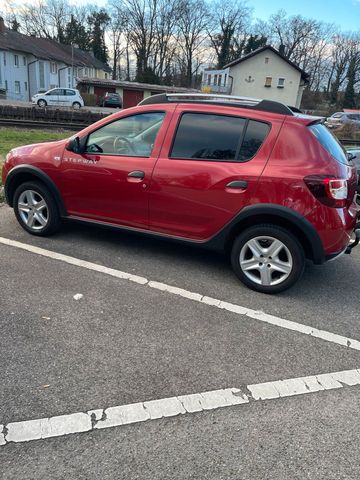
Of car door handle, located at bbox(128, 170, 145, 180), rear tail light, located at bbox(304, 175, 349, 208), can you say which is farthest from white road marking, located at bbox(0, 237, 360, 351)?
rear tail light, located at bbox(304, 175, 349, 208)

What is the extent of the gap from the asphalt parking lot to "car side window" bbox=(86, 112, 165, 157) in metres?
1.23

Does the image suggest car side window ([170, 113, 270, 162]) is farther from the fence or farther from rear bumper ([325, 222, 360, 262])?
the fence

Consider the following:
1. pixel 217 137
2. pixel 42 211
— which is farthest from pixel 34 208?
pixel 217 137

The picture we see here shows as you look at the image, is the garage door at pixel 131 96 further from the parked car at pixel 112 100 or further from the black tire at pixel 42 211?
the black tire at pixel 42 211

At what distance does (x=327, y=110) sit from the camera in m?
68.2

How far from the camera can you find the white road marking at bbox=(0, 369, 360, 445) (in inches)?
87.7

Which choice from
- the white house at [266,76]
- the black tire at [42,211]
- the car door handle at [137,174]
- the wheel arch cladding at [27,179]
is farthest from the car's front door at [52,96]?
the car door handle at [137,174]

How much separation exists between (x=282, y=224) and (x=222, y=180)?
28.1 inches

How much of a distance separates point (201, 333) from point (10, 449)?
161 centimetres

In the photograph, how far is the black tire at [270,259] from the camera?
379 centimetres

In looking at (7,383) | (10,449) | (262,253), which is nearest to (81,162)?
(262,253)

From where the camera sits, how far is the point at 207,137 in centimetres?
405

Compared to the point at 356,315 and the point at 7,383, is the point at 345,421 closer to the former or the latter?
the point at 356,315

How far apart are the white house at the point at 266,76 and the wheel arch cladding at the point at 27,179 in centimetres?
4924
